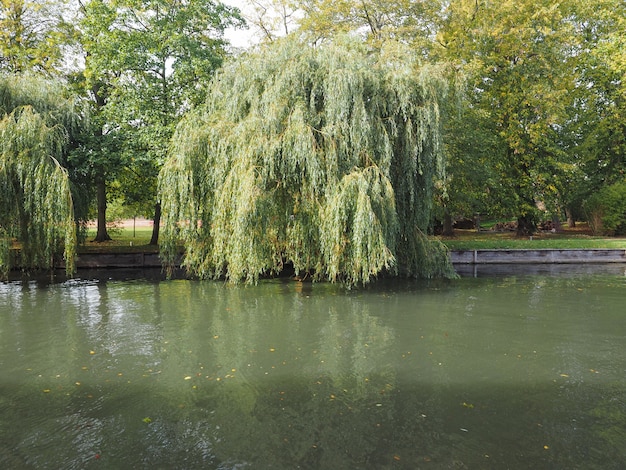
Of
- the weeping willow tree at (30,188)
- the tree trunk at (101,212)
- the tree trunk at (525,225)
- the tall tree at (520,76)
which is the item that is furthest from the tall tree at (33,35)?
the tree trunk at (525,225)

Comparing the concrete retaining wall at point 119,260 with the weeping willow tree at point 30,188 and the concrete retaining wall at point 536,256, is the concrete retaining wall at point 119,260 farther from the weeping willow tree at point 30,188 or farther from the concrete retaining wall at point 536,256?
the concrete retaining wall at point 536,256

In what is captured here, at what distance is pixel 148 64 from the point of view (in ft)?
67.0

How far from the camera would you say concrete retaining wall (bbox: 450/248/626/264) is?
2172cm

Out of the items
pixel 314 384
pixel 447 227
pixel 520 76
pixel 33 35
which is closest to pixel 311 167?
pixel 314 384

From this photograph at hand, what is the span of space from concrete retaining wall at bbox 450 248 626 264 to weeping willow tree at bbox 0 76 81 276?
1535cm

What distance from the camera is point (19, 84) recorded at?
53.0 feet

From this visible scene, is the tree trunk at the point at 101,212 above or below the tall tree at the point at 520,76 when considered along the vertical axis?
below

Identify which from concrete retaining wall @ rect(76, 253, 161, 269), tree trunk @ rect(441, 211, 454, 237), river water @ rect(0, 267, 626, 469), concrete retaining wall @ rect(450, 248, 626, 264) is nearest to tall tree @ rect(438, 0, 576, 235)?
tree trunk @ rect(441, 211, 454, 237)

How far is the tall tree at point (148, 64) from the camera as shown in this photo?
63.8ft

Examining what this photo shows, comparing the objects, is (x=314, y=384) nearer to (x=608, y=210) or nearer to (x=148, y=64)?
(x=148, y=64)

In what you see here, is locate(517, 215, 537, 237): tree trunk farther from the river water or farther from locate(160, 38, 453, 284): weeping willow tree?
the river water

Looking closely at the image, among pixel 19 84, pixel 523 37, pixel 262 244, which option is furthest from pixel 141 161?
pixel 523 37

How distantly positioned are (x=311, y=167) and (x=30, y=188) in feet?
28.4

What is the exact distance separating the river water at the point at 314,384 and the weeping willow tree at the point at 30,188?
307 cm
